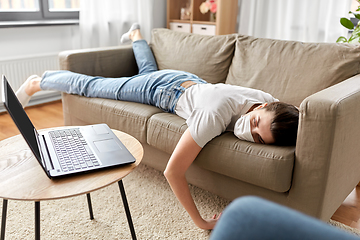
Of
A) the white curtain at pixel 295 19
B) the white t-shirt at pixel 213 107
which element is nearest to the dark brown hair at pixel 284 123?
the white t-shirt at pixel 213 107

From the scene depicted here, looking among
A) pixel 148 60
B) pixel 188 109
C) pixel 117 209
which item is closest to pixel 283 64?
pixel 188 109

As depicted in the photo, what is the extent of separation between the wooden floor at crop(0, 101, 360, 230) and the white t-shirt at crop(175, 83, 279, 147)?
666 millimetres

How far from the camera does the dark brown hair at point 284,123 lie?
1265 millimetres

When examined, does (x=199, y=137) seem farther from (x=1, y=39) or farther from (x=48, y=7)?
(x=48, y=7)

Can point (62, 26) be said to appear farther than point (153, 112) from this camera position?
Yes

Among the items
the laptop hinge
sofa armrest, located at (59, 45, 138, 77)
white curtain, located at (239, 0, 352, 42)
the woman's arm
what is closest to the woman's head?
the woman's arm

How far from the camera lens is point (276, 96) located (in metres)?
1.76

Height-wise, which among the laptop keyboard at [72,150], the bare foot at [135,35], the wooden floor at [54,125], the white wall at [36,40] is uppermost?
the bare foot at [135,35]

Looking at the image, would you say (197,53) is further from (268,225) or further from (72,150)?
(268,225)

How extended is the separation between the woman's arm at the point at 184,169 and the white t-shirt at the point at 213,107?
0.04 m

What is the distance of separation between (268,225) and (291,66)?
1.56 metres

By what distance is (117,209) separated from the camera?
5.04ft

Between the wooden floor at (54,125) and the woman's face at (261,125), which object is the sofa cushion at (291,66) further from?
the wooden floor at (54,125)

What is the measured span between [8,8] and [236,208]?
3182 mm
